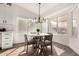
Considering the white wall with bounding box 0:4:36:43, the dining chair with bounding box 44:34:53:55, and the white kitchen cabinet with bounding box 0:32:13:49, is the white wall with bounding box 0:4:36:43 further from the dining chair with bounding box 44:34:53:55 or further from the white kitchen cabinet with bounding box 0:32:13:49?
the dining chair with bounding box 44:34:53:55

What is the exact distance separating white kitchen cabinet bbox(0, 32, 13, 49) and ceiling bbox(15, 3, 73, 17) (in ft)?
2.09

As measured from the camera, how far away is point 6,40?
5.69 ft

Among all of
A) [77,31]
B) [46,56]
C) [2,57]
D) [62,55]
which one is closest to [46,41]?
[46,56]

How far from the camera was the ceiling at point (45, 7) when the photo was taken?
1.60 m

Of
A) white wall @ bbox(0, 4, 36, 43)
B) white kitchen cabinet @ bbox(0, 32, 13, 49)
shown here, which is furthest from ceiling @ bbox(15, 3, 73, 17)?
white kitchen cabinet @ bbox(0, 32, 13, 49)

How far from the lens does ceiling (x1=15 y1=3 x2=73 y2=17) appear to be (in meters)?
1.60

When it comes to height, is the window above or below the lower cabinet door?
above

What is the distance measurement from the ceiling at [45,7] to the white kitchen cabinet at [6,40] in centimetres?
64

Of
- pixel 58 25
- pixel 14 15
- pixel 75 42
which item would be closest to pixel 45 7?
pixel 58 25

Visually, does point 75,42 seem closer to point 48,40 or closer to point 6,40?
point 48,40

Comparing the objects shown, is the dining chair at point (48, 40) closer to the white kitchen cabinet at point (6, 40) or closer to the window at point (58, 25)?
the window at point (58, 25)

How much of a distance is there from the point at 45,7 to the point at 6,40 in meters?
1.05

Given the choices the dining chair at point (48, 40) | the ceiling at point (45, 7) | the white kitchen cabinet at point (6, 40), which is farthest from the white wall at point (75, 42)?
the white kitchen cabinet at point (6, 40)

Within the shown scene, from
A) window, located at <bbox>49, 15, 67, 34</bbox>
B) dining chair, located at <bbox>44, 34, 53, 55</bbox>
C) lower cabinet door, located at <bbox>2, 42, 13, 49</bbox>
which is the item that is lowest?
lower cabinet door, located at <bbox>2, 42, 13, 49</bbox>
